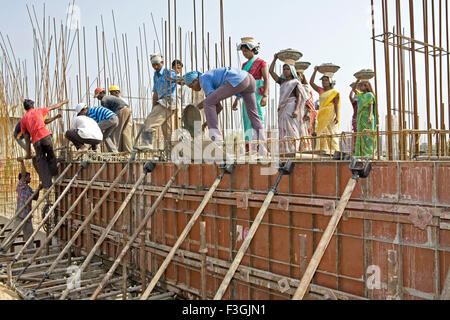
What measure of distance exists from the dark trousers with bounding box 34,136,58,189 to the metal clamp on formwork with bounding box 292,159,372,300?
6.28 meters

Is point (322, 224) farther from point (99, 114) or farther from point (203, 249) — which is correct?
point (99, 114)

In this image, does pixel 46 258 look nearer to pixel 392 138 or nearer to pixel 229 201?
pixel 229 201

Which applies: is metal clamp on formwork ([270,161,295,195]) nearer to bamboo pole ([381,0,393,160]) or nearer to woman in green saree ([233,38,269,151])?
bamboo pole ([381,0,393,160])

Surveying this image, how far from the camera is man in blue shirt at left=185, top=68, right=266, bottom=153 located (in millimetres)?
4916

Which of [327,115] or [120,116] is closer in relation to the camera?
[327,115]

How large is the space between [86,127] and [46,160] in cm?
118

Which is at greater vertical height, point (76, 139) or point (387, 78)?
point (387, 78)

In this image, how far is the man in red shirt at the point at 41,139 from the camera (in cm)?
745

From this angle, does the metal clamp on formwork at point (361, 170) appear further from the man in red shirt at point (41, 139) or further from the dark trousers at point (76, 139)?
the man in red shirt at point (41, 139)

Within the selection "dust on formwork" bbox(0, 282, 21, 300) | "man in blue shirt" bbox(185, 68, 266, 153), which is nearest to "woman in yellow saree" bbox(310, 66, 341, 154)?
"man in blue shirt" bbox(185, 68, 266, 153)

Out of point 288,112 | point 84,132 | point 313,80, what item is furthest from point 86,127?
point 313,80

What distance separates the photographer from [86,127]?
7570 mm

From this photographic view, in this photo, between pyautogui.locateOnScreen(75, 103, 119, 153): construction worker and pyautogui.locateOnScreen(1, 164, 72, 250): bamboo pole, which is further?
pyautogui.locateOnScreen(75, 103, 119, 153): construction worker

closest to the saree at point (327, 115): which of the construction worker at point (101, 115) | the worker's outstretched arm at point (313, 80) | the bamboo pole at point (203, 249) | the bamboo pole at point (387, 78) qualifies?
the worker's outstretched arm at point (313, 80)
